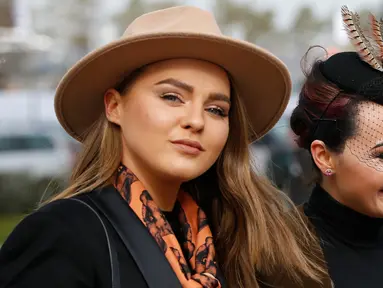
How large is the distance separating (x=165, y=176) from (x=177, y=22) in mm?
509

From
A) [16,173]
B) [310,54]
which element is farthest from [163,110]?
[16,173]

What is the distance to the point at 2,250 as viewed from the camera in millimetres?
1941

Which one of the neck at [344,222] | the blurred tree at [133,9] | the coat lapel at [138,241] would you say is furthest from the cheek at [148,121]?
the blurred tree at [133,9]

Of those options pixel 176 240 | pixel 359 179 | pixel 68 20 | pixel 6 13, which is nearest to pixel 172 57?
pixel 176 240

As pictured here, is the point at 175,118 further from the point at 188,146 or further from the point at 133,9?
the point at 133,9

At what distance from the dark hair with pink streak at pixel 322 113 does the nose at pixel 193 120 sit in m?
0.61

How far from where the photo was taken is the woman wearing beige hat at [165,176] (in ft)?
6.34

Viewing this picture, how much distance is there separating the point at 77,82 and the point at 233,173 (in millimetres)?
672

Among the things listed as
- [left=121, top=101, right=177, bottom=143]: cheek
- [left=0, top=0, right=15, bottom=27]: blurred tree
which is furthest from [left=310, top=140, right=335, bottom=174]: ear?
[left=0, top=0, right=15, bottom=27]: blurred tree

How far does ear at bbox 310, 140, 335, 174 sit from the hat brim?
193 millimetres

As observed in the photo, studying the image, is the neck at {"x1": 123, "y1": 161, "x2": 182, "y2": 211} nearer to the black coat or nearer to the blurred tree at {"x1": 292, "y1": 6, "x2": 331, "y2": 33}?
the black coat

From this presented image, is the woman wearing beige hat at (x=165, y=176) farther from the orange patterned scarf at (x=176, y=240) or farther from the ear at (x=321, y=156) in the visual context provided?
the ear at (x=321, y=156)

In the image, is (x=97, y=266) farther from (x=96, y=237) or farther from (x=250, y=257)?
(x=250, y=257)

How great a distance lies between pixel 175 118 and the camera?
209 centimetres
